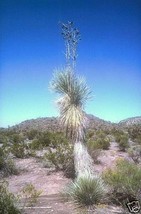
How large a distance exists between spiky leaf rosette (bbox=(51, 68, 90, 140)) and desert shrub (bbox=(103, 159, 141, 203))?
2.36 meters

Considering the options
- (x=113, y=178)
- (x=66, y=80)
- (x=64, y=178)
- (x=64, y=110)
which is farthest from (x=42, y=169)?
(x=113, y=178)

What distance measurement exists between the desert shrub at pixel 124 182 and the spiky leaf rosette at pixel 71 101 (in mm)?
2360

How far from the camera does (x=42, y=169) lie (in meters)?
14.4

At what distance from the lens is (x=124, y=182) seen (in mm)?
8867

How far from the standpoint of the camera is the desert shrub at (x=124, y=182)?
28.4 feet

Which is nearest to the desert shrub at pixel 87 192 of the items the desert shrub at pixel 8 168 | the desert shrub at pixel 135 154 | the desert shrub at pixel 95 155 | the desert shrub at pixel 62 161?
the desert shrub at pixel 62 161

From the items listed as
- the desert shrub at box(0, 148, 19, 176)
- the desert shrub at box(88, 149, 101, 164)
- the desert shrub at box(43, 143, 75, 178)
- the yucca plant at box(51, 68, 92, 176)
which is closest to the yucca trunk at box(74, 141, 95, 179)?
the yucca plant at box(51, 68, 92, 176)

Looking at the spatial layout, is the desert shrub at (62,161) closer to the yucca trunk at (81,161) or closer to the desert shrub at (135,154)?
the yucca trunk at (81,161)

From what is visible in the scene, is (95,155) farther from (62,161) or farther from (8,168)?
(8,168)

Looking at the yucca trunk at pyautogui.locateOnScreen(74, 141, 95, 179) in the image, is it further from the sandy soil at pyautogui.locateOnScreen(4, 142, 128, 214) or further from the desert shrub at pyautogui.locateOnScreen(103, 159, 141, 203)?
the desert shrub at pyautogui.locateOnScreen(103, 159, 141, 203)

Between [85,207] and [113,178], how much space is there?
103cm

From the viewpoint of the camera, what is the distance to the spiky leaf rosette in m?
11.6

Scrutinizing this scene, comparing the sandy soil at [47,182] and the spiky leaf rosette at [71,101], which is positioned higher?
the spiky leaf rosette at [71,101]

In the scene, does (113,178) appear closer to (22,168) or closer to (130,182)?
(130,182)
